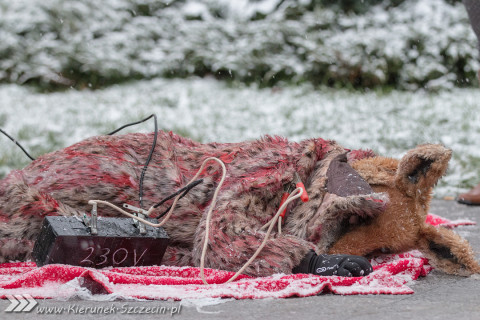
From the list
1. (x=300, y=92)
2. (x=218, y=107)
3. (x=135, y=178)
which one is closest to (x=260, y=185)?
(x=135, y=178)

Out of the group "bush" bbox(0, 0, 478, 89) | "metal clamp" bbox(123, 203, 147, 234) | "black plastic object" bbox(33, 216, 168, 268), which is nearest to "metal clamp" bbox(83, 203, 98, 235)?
"black plastic object" bbox(33, 216, 168, 268)

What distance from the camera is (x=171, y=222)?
9.21 ft

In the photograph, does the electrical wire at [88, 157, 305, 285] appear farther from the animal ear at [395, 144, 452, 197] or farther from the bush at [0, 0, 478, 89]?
the bush at [0, 0, 478, 89]

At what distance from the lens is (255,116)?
324 inches

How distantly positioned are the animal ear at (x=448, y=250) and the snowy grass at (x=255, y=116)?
129 inches

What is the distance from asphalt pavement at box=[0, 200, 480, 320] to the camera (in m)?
1.97

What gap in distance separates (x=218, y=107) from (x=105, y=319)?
22.1 feet

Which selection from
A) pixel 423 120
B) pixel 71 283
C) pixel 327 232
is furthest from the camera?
pixel 423 120

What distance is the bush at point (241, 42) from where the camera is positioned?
9930 mm

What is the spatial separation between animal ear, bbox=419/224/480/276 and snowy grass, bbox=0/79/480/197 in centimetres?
328

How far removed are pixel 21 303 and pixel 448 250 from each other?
62.4 inches

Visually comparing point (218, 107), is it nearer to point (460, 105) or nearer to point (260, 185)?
point (460, 105)

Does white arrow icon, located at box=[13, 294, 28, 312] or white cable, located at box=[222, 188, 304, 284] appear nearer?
white arrow icon, located at box=[13, 294, 28, 312]

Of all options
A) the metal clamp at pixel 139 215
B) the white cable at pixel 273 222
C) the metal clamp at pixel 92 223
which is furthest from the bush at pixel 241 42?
the metal clamp at pixel 92 223
